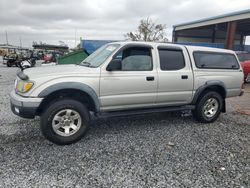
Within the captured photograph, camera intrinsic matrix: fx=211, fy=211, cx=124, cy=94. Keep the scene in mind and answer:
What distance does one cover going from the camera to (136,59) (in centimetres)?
421

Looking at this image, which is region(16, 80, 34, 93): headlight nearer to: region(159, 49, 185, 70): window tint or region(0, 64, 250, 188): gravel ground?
region(0, 64, 250, 188): gravel ground

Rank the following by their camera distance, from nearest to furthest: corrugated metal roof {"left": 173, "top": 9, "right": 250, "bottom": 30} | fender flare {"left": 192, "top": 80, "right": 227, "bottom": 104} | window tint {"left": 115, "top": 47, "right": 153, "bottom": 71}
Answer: window tint {"left": 115, "top": 47, "right": 153, "bottom": 71} → fender flare {"left": 192, "top": 80, "right": 227, "bottom": 104} → corrugated metal roof {"left": 173, "top": 9, "right": 250, "bottom": 30}

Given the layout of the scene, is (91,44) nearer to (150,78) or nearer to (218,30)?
(150,78)

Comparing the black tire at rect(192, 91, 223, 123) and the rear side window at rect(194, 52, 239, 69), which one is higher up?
the rear side window at rect(194, 52, 239, 69)

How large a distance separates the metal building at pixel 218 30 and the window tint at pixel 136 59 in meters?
15.1

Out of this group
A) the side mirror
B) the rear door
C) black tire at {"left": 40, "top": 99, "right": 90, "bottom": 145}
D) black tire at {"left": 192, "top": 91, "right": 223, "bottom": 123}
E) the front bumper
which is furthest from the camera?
black tire at {"left": 192, "top": 91, "right": 223, "bottom": 123}

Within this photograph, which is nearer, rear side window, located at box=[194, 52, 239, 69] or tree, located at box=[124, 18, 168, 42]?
rear side window, located at box=[194, 52, 239, 69]

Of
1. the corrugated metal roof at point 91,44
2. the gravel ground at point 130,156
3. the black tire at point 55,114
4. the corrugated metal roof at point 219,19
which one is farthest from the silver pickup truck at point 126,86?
the corrugated metal roof at point 219,19

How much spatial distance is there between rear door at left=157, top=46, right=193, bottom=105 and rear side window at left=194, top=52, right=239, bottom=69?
35cm

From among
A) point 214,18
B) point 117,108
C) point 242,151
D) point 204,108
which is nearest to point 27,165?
point 117,108

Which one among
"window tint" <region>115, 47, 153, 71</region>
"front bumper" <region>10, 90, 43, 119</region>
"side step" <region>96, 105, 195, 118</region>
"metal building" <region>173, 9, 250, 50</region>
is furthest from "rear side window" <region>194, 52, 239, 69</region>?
"metal building" <region>173, 9, 250, 50</region>

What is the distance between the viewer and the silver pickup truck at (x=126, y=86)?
3.52m

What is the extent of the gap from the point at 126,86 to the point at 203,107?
2.15 metres

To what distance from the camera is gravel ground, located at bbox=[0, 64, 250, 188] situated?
2760mm
